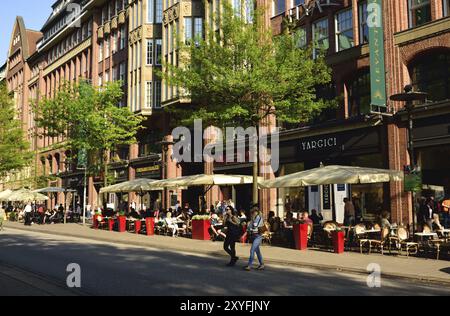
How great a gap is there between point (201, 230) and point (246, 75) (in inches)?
279

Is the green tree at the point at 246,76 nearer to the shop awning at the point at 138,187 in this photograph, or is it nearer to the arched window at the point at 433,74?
the arched window at the point at 433,74

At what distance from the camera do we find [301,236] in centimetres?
1702

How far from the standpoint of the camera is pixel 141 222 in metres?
26.6

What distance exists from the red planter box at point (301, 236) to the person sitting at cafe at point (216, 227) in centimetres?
390

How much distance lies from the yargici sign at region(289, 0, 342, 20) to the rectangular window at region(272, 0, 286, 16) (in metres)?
1.09

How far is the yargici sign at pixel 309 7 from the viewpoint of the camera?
23.5 metres

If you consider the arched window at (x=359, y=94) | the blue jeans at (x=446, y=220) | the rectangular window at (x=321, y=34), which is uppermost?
the rectangular window at (x=321, y=34)

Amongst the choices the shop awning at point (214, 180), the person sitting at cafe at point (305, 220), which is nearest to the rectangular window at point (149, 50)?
the shop awning at point (214, 180)

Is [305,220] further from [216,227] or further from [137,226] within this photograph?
[137,226]

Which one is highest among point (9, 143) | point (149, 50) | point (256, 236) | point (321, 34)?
point (149, 50)

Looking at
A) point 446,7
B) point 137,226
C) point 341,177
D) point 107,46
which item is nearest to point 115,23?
point 107,46

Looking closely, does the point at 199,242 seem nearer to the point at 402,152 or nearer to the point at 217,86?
the point at 217,86

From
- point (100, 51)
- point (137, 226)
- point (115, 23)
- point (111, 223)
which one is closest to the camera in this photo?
point (137, 226)

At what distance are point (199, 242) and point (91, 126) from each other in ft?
49.8
